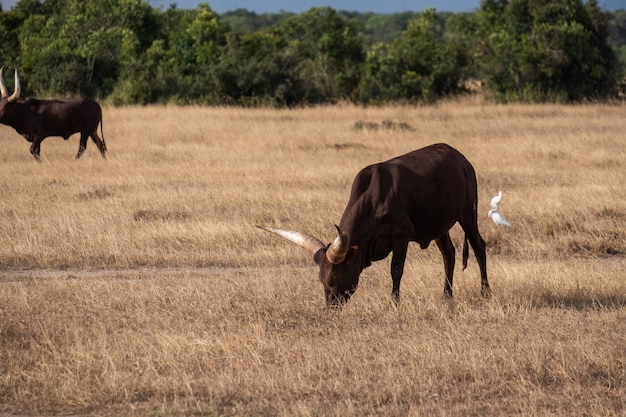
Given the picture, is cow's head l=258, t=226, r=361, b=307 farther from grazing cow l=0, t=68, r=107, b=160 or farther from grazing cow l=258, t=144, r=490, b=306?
grazing cow l=0, t=68, r=107, b=160

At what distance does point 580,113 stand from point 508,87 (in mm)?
6328

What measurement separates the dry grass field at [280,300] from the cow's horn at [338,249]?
1.71 feet

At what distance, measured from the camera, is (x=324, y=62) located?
34531 mm

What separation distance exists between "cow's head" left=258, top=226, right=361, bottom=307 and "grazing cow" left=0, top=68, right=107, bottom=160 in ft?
38.0

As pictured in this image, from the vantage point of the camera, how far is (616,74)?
31812mm

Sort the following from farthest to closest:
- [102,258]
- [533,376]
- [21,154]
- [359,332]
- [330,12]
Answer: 1. [330,12]
2. [21,154]
3. [102,258]
4. [359,332]
5. [533,376]

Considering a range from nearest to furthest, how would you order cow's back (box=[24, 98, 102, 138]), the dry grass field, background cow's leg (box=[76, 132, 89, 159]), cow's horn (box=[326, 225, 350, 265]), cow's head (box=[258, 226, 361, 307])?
the dry grass field < cow's horn (box=[326, 225, 350, 265]) < cow's head (box=[258, 226, 361, 307]) < background cow's leg (box=[76, 132, 89, 159]) < cow's back (box=[24, 98, 102, 138])

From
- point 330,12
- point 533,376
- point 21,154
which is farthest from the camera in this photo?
point 330,12

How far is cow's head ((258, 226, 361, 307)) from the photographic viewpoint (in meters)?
7.33

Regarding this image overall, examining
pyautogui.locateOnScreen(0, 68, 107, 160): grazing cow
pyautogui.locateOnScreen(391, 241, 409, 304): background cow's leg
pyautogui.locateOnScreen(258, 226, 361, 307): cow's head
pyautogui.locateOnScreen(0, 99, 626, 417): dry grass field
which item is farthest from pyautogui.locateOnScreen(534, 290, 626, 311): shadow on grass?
pyautogui.locateOnScreen(0, 68, 107, 160): grazing cow

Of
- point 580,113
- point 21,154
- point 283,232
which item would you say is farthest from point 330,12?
point 283,232

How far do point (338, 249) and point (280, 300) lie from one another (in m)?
1.29

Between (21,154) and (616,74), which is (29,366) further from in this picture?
(616,74)

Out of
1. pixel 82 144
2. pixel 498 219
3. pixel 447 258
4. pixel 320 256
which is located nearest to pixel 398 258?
pixel 320 256
